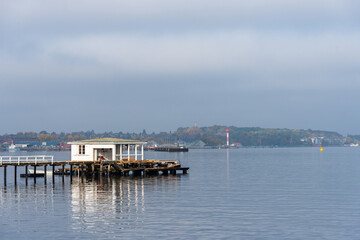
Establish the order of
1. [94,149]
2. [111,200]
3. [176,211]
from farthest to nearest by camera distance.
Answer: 1. [94,149]
2. [111,200]
3. [176,211]

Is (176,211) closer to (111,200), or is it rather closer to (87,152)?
(111,200)

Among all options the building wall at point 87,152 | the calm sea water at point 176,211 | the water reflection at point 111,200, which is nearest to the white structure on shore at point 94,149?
the building wall at point 87,152

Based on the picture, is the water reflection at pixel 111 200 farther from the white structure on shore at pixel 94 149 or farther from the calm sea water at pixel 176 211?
the white structure on shore at pixel 94 149

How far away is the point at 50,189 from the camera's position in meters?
61.2

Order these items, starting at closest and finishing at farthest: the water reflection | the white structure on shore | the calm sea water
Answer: the calm sea water, the water reflection, the white structure on shore

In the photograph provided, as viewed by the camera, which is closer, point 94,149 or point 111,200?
point 111,200

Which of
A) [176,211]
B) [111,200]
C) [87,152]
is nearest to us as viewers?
[176,211]

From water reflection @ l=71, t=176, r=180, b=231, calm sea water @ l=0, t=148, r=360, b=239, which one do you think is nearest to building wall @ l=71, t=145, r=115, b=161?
water reflection @ l=71, t=176, r=180, b=231

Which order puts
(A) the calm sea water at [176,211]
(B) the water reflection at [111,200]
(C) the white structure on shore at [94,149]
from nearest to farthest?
(A) the calm sea water at [176,211]
(B) the water reflection at [111,200]
(C) the white structure on shore at [94,149]

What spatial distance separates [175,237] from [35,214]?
14.1m

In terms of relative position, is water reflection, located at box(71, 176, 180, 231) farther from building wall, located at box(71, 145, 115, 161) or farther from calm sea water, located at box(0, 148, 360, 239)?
building wall, located at box(71, 145, 115, 161)

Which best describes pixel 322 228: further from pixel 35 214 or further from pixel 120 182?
pixel 120 182

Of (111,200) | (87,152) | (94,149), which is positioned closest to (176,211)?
(111,200)

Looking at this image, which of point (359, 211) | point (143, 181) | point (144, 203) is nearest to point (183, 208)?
point (144, 203)
